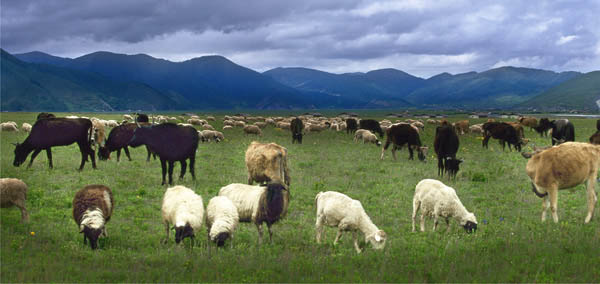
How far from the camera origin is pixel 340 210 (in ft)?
34.8

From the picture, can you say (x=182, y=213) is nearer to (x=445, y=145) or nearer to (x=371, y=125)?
(x=445, y=145)

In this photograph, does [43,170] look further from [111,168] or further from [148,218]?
[148,218]

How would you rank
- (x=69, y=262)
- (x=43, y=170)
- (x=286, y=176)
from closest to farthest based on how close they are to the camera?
(x=69, y=262)
(x=286, y=176)
(x=43, y=170)

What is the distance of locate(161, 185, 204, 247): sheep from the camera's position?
31.8 ft

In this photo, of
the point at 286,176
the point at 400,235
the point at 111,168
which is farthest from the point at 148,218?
the point at 111,168

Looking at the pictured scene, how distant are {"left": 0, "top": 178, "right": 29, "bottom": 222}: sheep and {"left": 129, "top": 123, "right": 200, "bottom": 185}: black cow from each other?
687 cm

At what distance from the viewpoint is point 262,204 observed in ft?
35.8

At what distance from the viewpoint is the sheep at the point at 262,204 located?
10.9 meters

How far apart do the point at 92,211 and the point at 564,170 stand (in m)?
13.0

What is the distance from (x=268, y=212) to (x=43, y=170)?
15.1 m

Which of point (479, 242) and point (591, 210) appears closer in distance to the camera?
point (479, 242)

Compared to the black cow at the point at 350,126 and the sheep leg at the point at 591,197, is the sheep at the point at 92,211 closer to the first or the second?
the sheep leg at the point at 591,197

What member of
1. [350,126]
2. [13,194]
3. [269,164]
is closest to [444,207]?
[269,164]

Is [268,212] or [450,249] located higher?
[268,212]
